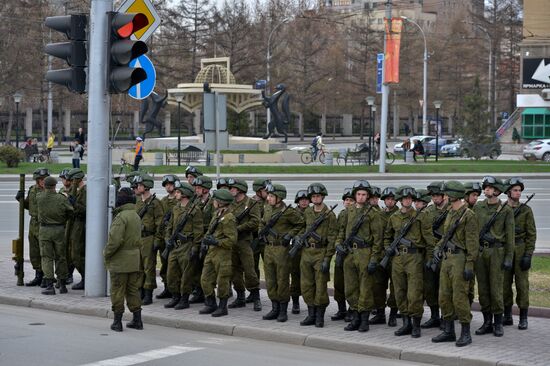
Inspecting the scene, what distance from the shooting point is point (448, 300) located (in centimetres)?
1157

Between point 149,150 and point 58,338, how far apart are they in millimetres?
43595

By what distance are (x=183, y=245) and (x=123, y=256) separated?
168 cm

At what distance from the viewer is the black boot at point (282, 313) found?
1280 centimetres

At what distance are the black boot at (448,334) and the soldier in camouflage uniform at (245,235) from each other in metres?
2.95

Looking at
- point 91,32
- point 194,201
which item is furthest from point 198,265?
point 91,32

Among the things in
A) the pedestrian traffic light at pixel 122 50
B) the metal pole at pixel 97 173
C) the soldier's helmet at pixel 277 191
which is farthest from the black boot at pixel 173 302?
the pedestrian traffic light at pixel 122 50

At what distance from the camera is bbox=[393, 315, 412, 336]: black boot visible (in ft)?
39.3

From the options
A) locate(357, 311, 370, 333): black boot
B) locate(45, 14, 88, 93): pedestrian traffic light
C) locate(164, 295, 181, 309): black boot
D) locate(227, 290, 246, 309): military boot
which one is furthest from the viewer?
locate(45, 14, 88, 93): pedestrian traffic light

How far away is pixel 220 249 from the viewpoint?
13.1 meters

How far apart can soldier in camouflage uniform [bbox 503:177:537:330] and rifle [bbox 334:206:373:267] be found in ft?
5.87

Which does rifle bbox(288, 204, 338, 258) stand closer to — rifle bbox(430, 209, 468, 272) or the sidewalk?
the sidewalk

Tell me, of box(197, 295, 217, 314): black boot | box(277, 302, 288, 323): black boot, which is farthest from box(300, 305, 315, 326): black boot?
box(197, 295, 217, 314): black boot

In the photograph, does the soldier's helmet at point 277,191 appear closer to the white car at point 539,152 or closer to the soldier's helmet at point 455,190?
the soldier's helmet at point 455,190

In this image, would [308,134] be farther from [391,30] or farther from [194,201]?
[194,201]
